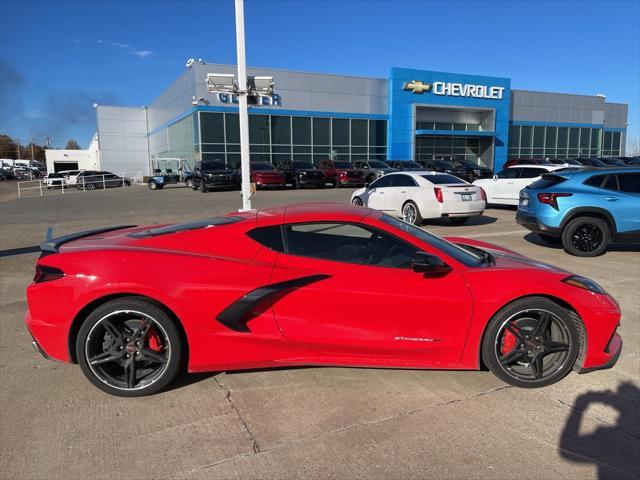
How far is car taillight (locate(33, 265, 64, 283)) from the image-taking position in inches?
134

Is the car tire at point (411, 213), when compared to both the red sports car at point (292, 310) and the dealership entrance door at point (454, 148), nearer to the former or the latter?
the red sports car at point (292, 310)

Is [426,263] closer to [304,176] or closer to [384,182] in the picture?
[384,182]

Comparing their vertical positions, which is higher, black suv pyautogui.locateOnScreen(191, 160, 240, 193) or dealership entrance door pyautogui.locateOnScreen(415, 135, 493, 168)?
dealership entrance door pyautogui.locateOnScreen(415, 135, 493, 168)

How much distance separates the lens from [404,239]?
11.8 ft

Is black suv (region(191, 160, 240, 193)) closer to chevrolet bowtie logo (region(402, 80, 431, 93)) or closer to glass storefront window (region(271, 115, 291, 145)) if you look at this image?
glass storefront window (region(271, 115, 291, 145))

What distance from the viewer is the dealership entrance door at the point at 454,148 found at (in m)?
42.7

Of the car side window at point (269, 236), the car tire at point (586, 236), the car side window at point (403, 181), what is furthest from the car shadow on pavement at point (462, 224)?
the car side window at point (269, 236)

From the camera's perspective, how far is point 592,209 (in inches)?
330

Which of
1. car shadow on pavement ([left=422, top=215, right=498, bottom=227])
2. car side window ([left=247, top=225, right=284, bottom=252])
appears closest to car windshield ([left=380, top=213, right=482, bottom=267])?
car side window ([left=247, top=225, right=284, bottom=252])

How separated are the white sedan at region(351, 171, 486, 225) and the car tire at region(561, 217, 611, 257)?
3.52 m

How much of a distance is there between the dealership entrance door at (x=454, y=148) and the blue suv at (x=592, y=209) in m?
34.5

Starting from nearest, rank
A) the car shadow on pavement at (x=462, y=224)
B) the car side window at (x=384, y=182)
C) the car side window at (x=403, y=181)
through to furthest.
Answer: the car side window at (x=403, y=181) → the car shadow on pavement at (x=462, y=224) → the car side window at (x=384, y=182)

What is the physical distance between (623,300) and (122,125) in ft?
188

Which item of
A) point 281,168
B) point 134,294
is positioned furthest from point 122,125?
point 134,294
